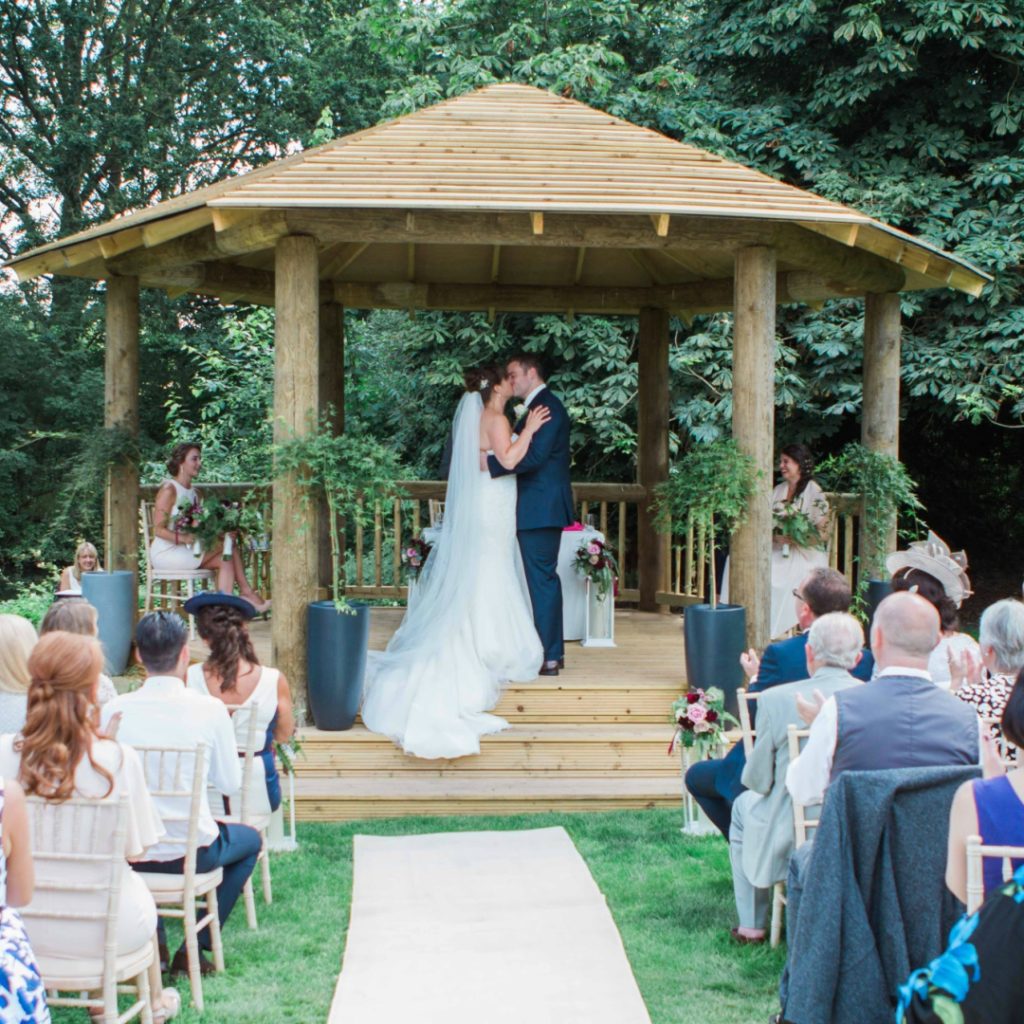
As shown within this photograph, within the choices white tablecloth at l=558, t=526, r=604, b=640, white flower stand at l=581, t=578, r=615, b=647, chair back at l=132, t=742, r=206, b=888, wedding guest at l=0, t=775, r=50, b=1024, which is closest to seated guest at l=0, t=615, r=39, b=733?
chair back at l=132, t=742, r=206, b=888

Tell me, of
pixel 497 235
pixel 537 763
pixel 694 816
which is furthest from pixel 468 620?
pixel 497 235

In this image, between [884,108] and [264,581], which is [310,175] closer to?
[264,581]

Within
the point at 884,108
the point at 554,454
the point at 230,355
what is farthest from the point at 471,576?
the point at 230,355

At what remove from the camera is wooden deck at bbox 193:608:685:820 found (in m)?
7.47

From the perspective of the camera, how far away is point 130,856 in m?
4.01

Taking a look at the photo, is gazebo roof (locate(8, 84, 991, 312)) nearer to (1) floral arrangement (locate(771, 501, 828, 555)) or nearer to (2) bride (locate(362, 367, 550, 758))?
(2) bride (locate(362, 367, 550, 758))

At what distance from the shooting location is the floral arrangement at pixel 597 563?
31.1ft

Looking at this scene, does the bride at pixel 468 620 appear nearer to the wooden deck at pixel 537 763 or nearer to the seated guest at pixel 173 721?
the wooden deck at pixel 537 763

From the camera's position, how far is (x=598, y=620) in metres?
9.96

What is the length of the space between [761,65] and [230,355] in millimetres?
9844

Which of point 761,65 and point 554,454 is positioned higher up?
point 761,65

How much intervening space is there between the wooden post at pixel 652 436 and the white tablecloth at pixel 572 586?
1711 mm

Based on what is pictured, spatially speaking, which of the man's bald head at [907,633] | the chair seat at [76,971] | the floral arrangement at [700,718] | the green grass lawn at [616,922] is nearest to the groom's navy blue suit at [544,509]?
the green grass lawn at [616,922]

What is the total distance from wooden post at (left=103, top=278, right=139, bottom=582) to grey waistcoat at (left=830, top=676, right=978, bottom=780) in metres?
6.37
